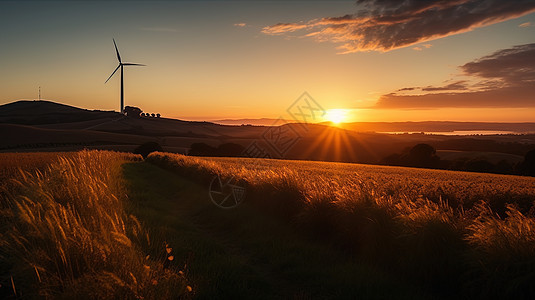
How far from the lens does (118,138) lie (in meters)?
104

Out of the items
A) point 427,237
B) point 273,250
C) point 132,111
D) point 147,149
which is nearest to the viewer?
point 427,237

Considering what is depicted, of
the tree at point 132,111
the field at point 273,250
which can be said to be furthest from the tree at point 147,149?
the tree at point 132,111

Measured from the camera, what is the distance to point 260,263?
301 inches

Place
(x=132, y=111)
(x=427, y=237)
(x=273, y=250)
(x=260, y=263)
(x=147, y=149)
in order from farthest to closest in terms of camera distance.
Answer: (x=132, y=111)
(x=147, y=149)
(x=273, y=250)
(x=260, y=263)
(x=427, y=237)

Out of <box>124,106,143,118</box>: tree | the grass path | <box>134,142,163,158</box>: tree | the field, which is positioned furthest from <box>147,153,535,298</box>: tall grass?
<box>124,106,143,118</box>: tree

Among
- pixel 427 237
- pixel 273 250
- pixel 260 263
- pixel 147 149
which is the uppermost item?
pixel 427 237

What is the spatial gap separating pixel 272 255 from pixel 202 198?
8100 millimetres

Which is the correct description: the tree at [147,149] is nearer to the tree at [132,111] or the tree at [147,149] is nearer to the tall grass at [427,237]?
the tall grass at [427,237]

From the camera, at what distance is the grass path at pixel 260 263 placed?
5.75 metres

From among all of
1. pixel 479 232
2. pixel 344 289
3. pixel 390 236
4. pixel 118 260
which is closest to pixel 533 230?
pixel 479 232

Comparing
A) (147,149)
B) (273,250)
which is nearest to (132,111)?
(147,149)

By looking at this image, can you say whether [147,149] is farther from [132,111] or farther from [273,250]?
[132,111]

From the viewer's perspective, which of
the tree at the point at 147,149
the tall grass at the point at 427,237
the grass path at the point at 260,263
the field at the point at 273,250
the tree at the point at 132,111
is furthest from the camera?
the tree at the point at 132,111

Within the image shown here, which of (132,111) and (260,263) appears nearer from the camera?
(260,263)
